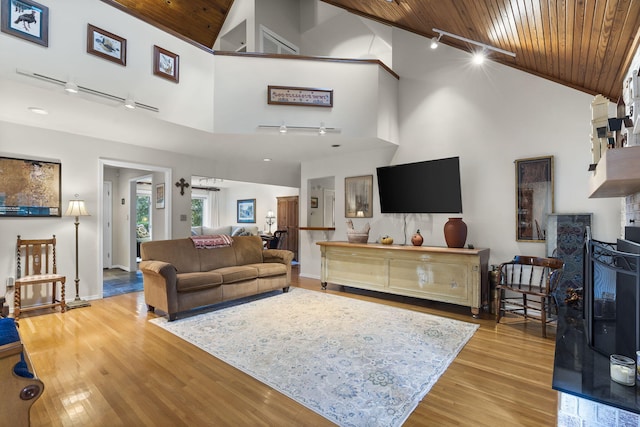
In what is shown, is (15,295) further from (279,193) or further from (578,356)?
(279,193)

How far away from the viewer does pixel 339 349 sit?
2.76 metres

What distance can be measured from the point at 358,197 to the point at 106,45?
3941 millimetres

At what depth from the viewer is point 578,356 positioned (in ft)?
6.08

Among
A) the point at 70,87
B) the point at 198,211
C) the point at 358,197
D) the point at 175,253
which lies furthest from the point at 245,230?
the point at 70,87

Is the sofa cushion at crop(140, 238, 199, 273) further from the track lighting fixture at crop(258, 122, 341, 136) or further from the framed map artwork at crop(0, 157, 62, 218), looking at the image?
the track lighting fixture at crop(258, 122, 341, 136)

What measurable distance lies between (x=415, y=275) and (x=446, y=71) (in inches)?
118

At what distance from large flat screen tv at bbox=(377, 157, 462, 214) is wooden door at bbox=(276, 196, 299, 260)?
4396mm

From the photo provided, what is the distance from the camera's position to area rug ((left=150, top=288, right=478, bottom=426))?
2.03 metres

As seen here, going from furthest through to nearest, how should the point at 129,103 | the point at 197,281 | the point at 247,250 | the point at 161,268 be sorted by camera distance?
1. the point at 247,250
2. the point at 197,281
3. the point at 161,268
4. the point at 129,103

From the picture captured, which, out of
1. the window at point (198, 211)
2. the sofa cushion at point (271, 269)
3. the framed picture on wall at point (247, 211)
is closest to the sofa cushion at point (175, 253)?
the sofa cushion at point (271, 269)

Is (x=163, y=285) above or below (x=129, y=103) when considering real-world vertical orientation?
below

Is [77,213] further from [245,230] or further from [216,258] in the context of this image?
[245,230]

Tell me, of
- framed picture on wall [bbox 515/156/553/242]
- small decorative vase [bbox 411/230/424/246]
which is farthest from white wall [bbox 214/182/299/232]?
framed picture on wall [bbox 515/156/553/242]

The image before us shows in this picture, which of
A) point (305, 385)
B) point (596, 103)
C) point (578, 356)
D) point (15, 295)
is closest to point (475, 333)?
point (578, 356)
